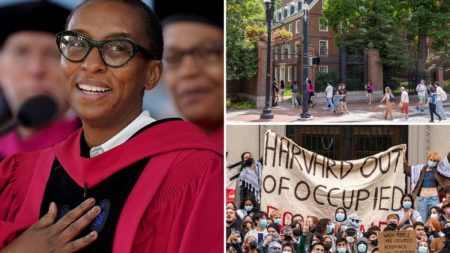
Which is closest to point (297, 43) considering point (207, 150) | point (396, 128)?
point (396, 128)

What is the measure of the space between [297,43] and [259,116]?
81 cm

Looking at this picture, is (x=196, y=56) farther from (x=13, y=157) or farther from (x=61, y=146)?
(x=13, y=157)

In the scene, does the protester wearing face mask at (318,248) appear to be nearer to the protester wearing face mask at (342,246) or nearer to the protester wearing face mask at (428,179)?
the protester wearing face mask at (342,246)

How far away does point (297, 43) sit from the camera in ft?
17.3

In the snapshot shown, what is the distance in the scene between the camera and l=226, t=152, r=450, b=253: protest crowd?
15.5 ft

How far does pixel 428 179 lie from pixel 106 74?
117 inches

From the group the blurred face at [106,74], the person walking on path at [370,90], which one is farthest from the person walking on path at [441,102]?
the blurred face at [106,74]

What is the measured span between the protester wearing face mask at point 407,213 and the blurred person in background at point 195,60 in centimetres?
175

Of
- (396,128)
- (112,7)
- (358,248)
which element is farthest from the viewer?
(396,128)

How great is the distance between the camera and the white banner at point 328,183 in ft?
16.0

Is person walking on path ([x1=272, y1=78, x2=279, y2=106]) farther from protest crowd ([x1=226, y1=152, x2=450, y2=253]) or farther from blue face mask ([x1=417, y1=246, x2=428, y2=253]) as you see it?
blue face mask ([x1=417, y1=246, x2=428, y2=253])

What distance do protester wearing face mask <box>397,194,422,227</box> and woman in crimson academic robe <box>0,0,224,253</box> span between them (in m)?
1.72

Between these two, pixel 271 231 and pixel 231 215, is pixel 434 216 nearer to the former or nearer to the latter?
pixel 271 231

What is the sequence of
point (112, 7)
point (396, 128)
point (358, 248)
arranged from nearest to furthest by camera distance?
point (112, 7) → point (358, 248) → point (396, 128)
